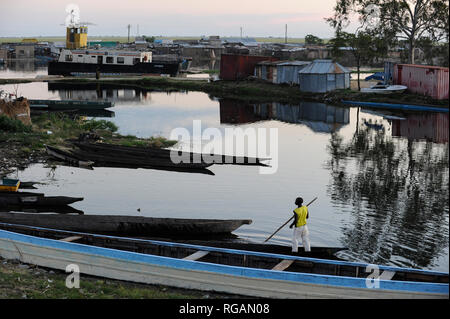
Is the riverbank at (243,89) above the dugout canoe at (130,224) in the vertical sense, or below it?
above

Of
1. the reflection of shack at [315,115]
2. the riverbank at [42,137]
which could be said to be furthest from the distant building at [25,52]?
the riverbank at [42,137]

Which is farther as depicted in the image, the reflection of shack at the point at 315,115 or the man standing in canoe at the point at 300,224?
the reflection of shack at the point at 315,115

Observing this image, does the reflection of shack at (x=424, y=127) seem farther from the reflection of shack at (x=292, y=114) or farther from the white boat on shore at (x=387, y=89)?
the white boat on shore at (x=387, y=89)

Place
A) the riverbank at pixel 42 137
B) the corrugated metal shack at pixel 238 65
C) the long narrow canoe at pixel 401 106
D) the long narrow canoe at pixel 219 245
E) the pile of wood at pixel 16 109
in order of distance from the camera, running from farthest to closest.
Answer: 1. the corrugated metal shack at pixel 238 65
2. the long narrow canoe at pixel 401 106
3. the pile of wood at pixel 16 109
4. the riverbank at pixel 42 137
5. the long narrow canoe at pixel 219 245

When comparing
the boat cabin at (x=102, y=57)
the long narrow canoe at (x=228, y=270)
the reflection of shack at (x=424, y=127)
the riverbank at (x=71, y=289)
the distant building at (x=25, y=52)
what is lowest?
the riverbank at (x=71, y=289)

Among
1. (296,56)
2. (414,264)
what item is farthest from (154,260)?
(296,56)

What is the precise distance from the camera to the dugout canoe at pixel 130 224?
17.8 meters

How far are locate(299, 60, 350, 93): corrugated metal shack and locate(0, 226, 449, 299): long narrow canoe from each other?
4818cm

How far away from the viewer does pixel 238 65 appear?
237ft

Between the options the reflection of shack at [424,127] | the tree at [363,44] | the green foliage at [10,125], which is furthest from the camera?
the tree at [363,44]

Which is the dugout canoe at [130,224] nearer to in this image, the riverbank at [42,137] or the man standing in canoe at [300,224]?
the man standing in canoe at [300,224]

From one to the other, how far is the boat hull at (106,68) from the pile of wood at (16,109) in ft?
160
